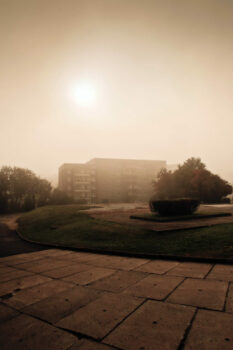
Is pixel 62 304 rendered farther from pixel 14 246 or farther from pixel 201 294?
pixel 14 246

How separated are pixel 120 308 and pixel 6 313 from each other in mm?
1803

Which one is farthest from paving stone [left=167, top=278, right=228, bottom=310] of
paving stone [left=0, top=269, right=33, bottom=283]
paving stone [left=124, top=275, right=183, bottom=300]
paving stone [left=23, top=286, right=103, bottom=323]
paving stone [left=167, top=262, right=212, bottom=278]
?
paving stone [left=0, top=269, right=33, bottom=283]

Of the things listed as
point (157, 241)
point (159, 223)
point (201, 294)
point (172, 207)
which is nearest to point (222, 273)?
point (201, 294)

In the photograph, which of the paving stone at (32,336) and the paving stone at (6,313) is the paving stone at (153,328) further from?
the paving stone at (6,313)

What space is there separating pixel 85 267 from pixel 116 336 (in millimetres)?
3423

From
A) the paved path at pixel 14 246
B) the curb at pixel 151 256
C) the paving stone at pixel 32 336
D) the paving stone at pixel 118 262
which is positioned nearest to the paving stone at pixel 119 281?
the paving stone at pixel 118 262

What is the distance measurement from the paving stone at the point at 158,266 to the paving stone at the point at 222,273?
3.38 feet

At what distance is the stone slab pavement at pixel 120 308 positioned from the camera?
2.46 meters

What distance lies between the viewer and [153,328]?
2.66 metres

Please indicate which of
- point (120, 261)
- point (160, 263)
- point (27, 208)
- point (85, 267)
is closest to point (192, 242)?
point (160, 263)

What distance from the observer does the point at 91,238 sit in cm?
989

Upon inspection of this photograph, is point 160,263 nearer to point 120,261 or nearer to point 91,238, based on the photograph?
point 120,261

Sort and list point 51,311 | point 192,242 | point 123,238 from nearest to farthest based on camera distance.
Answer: point 51,311
point 192,242
point 123,238

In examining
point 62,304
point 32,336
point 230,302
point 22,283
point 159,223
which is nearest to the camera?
point 32,336
